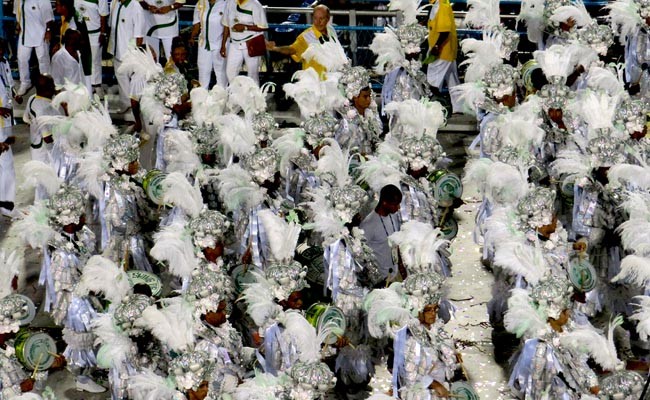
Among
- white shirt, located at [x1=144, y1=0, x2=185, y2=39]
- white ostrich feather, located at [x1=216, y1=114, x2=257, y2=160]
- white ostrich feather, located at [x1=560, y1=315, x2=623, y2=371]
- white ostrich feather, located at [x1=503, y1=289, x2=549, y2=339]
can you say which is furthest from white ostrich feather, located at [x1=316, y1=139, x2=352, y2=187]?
white shirt, located at [x1=144, y1=0, x2=185, y2=39]

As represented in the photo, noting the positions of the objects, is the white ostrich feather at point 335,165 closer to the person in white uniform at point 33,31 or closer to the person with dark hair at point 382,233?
the person with dark hair at point 382,233

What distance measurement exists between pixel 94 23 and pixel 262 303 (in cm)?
684

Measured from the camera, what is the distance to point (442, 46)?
47.4ft

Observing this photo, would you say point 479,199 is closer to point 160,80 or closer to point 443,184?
point 443,184

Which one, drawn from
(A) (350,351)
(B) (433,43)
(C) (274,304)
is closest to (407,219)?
(A) (350,351)

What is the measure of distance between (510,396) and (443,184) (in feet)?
6.45

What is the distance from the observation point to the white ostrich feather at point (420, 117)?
11.8 metres

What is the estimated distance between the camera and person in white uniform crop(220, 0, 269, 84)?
14.3 m

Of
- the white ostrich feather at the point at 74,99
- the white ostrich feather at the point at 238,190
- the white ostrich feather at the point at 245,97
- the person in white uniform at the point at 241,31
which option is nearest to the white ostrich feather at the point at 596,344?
the white ostrich feather at the point at 238,190

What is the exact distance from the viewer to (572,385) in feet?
29.7

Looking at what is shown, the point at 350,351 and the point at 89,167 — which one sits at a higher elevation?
the point at 89,167

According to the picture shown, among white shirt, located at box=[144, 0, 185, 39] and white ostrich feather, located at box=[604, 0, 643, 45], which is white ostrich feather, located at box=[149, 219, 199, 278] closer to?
white shirt, located at box=[144, 0, 185, 39]

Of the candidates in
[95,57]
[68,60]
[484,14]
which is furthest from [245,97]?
[95,57]

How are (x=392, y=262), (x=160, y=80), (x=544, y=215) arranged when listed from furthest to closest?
(x=160, y=80), (x=392, y=262), (x=544, y=215)
